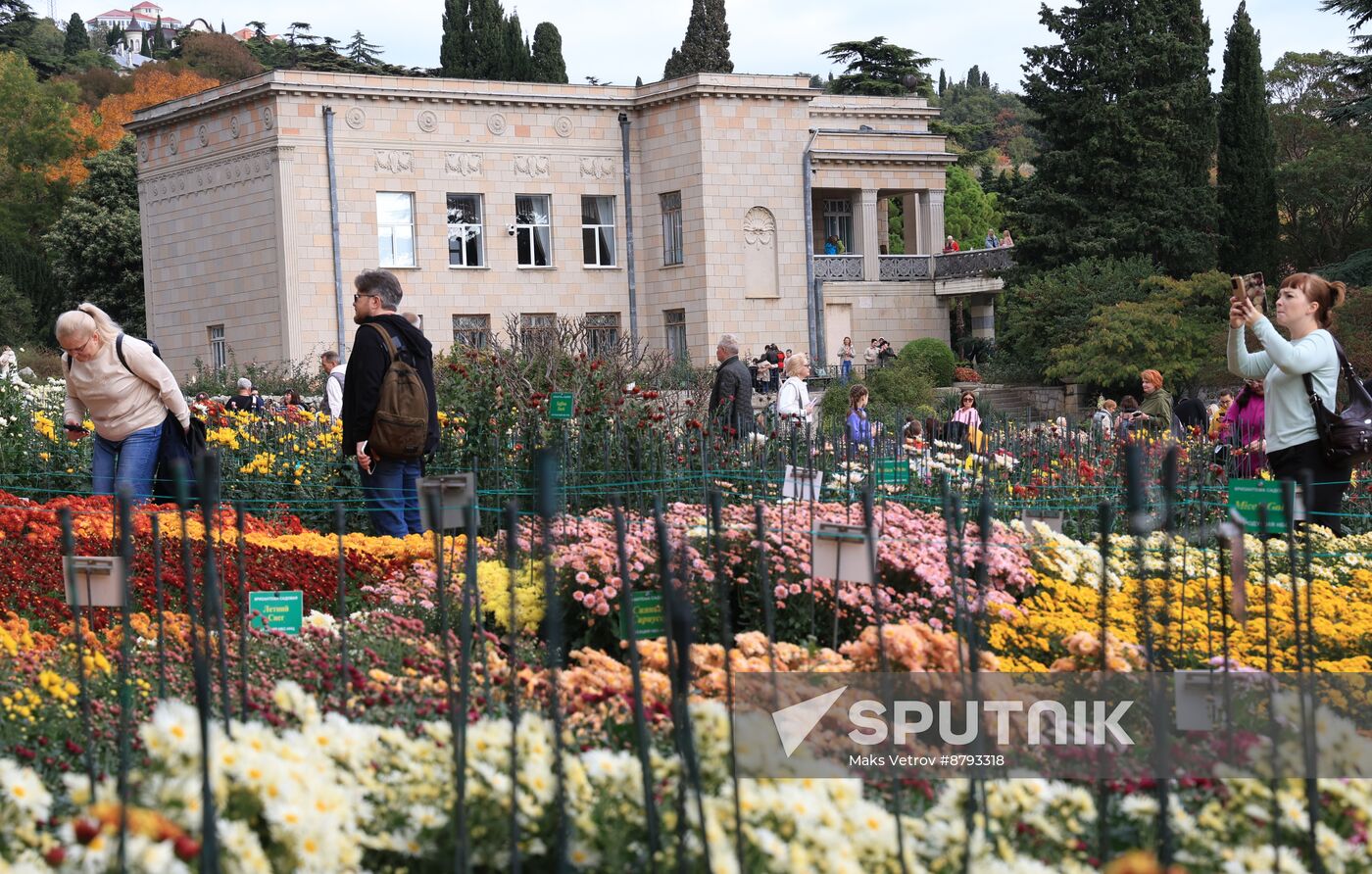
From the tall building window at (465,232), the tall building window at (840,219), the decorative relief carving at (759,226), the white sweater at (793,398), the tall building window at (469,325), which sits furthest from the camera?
the tall building window at (840,219)

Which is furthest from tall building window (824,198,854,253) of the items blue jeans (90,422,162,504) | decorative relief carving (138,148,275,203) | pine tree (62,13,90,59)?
pine tree (62,13,90,59)

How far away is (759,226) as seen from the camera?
3666 centimetres

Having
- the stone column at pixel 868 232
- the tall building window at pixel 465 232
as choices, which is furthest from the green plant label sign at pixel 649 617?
the stone column at pixel 868 232

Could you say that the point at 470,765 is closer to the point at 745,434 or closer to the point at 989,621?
the point at 989,621

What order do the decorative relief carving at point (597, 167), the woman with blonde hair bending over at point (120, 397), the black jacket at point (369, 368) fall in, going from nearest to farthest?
the woman with blonde hair bending over at point (120, 397) → the black jacket at point (369, 368) → the decorative relief carving at point (597, 167)

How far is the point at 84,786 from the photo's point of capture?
3.11 metres

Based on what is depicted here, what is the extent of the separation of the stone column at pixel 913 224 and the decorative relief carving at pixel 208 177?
16.9 m

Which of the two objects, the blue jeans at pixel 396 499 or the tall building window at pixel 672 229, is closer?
the blue jeans at pixel 396 499

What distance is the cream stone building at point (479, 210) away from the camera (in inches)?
1345

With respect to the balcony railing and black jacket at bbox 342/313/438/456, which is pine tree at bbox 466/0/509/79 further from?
black jacket at bbox 342/313/438/456

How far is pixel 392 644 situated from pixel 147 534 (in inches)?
129

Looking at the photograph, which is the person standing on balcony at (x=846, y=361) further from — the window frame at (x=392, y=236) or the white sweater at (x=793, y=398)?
the white sweater at (x=793, y=398)

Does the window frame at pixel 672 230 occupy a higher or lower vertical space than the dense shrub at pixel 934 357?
higher

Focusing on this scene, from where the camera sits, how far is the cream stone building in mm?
34156
